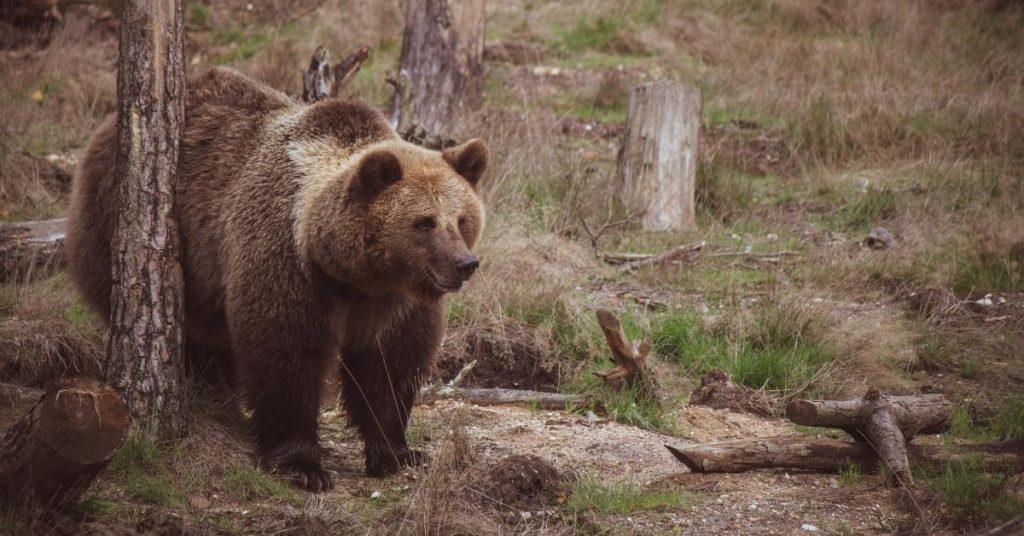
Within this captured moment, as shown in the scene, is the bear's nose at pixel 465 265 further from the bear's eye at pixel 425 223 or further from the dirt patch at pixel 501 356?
the dirt patch at pixel 501 356

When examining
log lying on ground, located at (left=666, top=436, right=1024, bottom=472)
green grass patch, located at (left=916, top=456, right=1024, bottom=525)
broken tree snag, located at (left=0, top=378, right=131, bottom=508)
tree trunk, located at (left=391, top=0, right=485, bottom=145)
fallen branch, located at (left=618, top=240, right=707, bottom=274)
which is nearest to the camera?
broken tree snag, located at (left=0, top=378, right=131, bottom=508)

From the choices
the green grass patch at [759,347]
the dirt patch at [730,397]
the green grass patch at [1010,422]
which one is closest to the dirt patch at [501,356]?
the green grass patch at [759,347]

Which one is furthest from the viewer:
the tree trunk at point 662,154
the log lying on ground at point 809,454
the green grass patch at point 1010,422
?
the tree trunk at point 662,154

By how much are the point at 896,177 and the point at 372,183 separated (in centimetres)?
686

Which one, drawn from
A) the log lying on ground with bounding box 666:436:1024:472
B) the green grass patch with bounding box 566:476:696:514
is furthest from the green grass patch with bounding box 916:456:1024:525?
the green grass patch with bounding box 566:476:696:514

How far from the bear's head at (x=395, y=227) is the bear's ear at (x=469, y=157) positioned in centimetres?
12

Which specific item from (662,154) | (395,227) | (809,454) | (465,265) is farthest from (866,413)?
(662,154)

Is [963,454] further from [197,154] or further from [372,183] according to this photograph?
[197,154]

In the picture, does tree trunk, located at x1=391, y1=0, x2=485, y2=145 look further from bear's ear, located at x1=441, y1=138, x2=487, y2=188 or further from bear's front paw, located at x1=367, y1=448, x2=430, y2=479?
bear's front paw, located at x1=367, y1=448, x2=430, y2=479

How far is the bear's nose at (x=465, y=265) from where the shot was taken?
4.43 meters

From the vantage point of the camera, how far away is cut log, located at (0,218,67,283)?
681 cm

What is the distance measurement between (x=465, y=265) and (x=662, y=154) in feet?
16.9

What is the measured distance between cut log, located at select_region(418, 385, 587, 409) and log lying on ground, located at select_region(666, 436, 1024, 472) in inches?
51.6

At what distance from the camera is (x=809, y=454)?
15.9 feet
